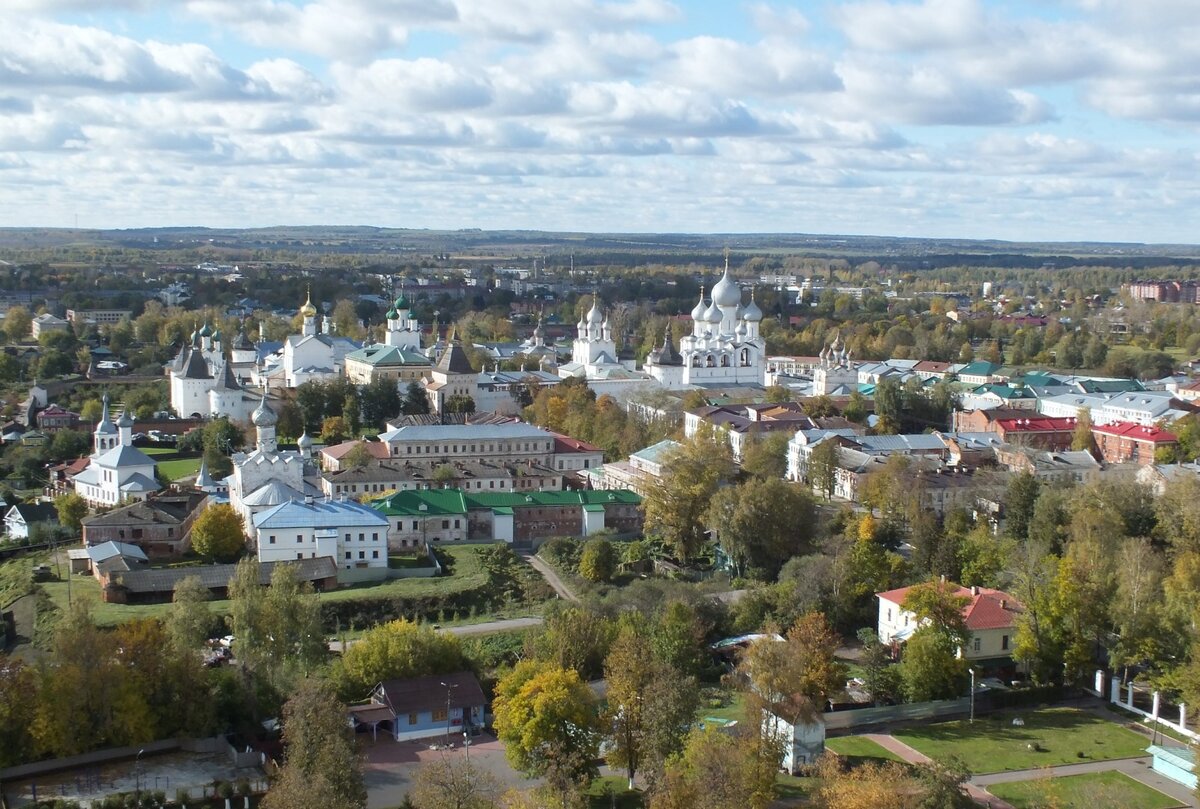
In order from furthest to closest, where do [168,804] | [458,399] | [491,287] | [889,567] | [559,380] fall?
[491,287], [559,380], [458,399], [889,567], [168,804]

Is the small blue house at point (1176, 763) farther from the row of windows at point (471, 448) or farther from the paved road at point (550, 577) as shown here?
the row of windows at point (471, 448)

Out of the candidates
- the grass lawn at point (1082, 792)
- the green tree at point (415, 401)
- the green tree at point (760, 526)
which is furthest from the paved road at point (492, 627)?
the green tree at point (415, 401)

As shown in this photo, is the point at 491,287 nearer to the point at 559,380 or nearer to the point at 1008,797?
the point at 559,380

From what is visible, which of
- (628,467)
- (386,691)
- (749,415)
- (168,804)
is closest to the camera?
(168,804)

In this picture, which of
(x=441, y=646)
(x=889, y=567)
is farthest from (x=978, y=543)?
(x=441, y=646)

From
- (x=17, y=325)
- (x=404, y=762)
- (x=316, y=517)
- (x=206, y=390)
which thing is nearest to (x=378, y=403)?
(x=206, y=390)

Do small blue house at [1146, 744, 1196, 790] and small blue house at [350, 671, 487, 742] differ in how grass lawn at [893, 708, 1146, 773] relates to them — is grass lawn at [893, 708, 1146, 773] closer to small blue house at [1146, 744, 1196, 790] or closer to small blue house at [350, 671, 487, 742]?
small blue house at [1146, 744, 1196, 790]
